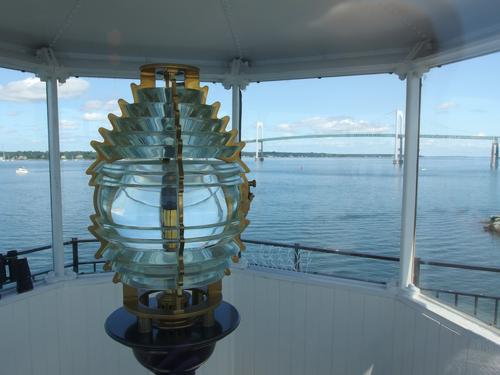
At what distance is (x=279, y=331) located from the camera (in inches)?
97.7

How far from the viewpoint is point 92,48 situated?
2.05 metres

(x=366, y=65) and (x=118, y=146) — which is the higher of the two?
(x=366, y=65)

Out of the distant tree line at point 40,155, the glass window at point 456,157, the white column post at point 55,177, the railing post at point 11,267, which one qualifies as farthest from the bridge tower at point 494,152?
the railing post at point 11,267

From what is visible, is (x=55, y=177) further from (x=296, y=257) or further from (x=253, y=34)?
(x=296, y=257)

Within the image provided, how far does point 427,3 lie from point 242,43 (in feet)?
2.77

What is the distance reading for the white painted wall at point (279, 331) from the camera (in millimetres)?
2029

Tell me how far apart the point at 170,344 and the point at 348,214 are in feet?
34.3

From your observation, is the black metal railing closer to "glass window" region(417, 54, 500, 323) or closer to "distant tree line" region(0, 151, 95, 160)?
"glass window" region(417, 54, 500, 323)

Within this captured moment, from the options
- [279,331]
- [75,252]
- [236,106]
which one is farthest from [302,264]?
[75,252]

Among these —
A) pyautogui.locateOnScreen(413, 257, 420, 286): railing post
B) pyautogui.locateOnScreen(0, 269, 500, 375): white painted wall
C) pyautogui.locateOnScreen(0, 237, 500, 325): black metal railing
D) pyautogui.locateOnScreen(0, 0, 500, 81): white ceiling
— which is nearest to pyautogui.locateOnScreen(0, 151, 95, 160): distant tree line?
pyautogui.locateOnScreen(0, 0, 500, 81): white ceiling

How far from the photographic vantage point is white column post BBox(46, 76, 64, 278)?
2236mm

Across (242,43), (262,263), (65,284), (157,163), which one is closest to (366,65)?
(242,43)

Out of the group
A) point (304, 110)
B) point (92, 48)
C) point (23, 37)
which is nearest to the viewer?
point (23, 37)

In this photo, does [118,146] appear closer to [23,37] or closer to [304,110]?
[23,37]
